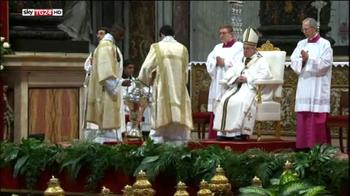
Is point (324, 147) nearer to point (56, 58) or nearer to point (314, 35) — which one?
point (314, 35)

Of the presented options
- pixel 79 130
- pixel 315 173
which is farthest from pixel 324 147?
pixel 79 130

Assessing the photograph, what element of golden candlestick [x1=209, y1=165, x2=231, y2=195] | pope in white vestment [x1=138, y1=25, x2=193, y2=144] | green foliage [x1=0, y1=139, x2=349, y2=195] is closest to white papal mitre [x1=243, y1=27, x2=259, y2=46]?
pope in white vestment [x1=138, y1=25, x2=193, y2=144]

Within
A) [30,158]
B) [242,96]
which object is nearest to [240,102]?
[242,96]

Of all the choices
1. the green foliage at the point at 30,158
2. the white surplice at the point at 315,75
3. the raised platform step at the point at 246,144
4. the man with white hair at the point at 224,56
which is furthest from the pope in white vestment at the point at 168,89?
the green foliage at the point at 30,158

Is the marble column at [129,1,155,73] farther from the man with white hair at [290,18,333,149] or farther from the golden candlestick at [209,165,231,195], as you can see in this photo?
the golden candlestick at [209,165,231,195]

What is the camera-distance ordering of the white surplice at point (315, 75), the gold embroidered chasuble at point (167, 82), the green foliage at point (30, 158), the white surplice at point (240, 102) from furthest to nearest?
1. the gold embroidered chasuble at point (167, 82)
2. the white surplice at point (240, 102)
3. the white surplice at point (315, 75)
4. the green foliage at point (30, 158)

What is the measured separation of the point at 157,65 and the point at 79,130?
2884mm

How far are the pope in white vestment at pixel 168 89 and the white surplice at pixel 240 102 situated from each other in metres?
0.41

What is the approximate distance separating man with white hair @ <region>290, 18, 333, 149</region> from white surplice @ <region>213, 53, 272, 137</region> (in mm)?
512

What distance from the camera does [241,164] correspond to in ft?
28.3

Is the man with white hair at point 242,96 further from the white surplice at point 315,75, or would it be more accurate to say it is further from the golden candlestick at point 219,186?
the golden candlestick at point 219,186

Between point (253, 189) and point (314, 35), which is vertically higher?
point (314, 35)

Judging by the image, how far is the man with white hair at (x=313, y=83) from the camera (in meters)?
10.9

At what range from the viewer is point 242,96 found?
446 inches
